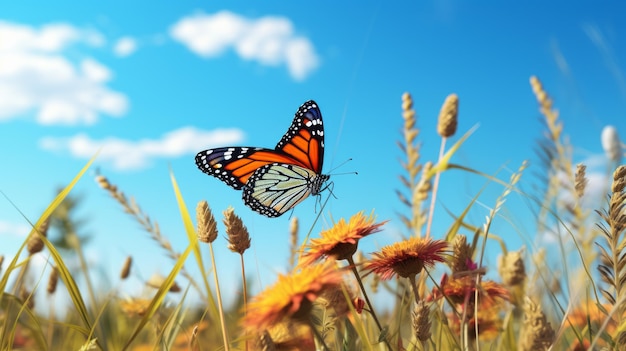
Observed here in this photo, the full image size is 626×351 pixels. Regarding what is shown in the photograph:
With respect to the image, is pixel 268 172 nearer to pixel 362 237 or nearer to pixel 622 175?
pixel 362 237

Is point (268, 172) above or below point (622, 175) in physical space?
above

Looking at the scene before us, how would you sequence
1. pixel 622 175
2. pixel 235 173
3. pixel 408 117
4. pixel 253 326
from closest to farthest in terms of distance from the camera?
pixel 253 326 → pixel 622 175 → pixel 408 117 → pixel 235 173

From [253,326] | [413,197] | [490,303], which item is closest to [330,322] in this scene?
[253,326]

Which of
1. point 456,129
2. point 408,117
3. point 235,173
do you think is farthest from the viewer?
point 235,173

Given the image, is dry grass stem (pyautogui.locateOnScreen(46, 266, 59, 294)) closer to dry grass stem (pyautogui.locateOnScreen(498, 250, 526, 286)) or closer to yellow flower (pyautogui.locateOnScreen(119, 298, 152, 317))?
yellow flower (pyautogui.locateOnScreen(119, 298, 152, 317))

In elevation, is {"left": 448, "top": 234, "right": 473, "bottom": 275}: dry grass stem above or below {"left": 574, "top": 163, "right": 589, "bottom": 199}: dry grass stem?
below

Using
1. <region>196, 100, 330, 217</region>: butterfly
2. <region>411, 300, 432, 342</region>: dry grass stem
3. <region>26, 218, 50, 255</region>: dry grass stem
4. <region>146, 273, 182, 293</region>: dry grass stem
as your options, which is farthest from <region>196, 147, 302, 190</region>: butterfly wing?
<region>411, 300, 432, 342</region>: dry grass stem

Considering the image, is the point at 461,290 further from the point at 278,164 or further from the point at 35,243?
the point at 278,164
